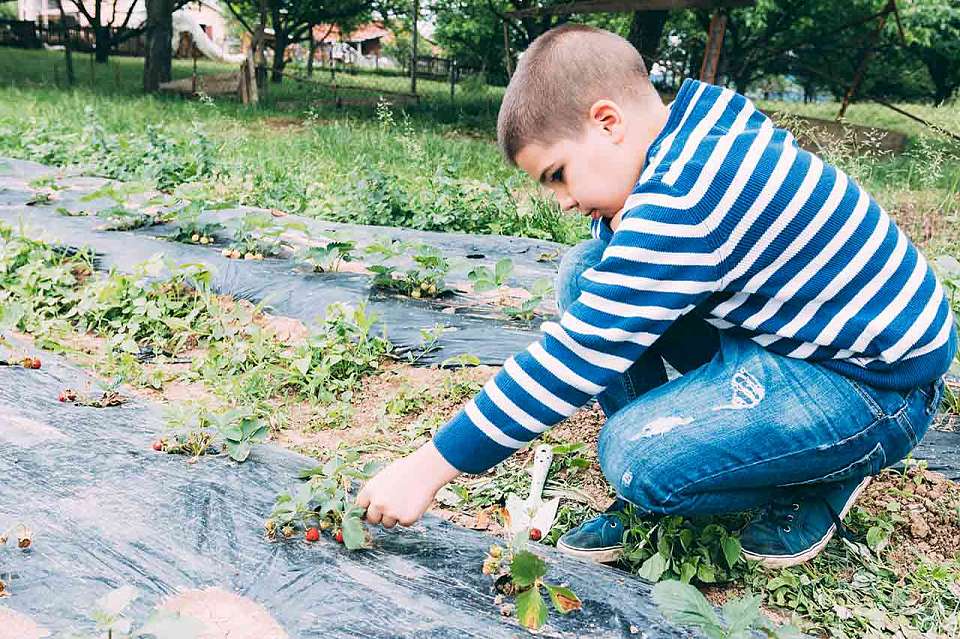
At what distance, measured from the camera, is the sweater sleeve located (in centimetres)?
142

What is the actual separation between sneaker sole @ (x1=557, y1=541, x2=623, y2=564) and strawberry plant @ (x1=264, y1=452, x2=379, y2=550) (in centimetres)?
43

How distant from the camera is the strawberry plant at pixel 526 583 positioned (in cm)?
136

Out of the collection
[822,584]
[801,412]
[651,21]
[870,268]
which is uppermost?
[651,21]

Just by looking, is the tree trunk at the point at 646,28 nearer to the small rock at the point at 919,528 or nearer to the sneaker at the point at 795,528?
the small rock at the point at 919,528

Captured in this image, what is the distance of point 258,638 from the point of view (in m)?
1.30

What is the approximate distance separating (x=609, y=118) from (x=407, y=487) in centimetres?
77

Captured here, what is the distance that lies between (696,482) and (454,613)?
0.52 meters

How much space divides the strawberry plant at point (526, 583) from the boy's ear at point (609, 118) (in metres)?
0.74

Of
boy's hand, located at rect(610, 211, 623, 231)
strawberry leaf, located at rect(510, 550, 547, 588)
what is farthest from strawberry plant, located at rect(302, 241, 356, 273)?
strawberry leaf, located at rect(510, 550, 547, 588)

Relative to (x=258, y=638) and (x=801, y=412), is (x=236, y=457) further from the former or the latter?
(x=801, y=412)

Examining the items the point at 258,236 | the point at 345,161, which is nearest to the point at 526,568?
the point at 258,236

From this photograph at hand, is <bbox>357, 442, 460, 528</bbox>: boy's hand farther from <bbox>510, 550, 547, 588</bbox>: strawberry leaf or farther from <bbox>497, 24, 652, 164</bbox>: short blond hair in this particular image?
<bbox>497, 24, 652, 164</bbox>: short blond hair

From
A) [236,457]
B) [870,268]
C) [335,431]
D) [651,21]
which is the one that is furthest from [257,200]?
[651,21]

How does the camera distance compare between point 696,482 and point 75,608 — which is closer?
point 75,608
